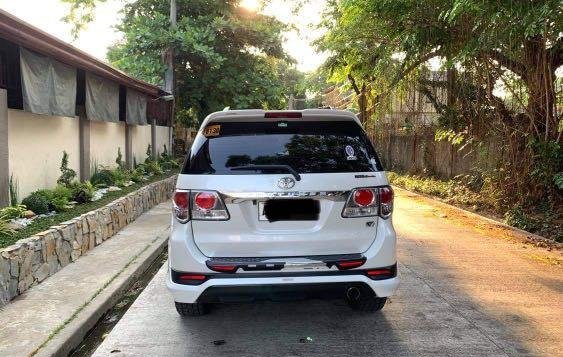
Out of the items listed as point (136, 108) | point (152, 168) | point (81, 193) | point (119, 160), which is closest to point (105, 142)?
point (119, 160)

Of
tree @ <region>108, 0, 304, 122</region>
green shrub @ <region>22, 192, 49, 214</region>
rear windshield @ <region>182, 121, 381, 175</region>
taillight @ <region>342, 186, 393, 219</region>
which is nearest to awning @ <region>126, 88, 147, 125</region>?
tree @ <region>108, 0, 304, 122</region>

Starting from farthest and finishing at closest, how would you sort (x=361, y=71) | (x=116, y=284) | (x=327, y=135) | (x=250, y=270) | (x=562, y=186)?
(x=361, y=71) → (x=562, y=186) → (x=116, y=284) → (x=327, y=135) → (x=250, y=270)

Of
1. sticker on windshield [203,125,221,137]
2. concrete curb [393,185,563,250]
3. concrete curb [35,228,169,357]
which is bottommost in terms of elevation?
concrete curb [35,228,169,357]

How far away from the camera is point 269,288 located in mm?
3943

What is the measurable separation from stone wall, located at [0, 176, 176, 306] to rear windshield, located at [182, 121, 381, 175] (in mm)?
2335

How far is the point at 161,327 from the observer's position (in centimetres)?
464

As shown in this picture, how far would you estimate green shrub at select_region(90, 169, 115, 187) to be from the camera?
463 inches

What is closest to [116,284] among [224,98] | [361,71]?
[361,71]

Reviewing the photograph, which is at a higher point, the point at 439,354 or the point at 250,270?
the point at 250,270

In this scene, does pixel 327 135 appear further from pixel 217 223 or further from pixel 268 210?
pixel 217 223

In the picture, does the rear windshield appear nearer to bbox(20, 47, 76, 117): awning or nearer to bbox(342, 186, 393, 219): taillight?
bbox(342, 186, 393, 219): taillight

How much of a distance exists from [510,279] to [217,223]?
4.05 meters

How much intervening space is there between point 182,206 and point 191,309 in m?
1.22

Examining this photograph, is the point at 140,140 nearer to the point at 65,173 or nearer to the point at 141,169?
the point at 141,169
